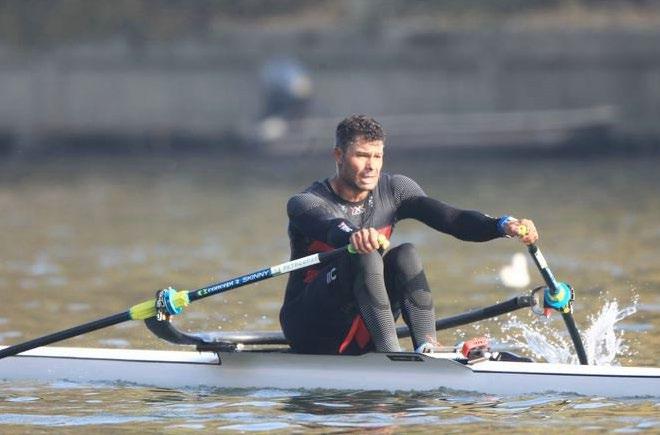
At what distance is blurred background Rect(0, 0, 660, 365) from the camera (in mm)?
21703

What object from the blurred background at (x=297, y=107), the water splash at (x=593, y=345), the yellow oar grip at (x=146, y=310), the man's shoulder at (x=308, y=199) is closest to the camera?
the man's shoulder at (x=308, y=199)

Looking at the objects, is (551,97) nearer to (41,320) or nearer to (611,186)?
(611,186)

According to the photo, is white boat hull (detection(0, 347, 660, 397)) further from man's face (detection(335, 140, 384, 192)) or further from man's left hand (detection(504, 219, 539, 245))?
man's face (detection(335, 140, 384, 192))

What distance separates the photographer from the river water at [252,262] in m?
8.60

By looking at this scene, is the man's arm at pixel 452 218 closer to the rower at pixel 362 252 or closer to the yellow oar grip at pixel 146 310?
the rower at pixel 362 252

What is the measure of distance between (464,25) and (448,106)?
247 cm

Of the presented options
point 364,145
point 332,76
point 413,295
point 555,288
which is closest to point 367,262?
point 413,295

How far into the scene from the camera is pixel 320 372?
9.27m

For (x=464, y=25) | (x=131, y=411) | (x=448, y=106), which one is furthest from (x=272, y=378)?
(x=464, y=25)

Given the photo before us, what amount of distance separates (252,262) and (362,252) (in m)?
7.22

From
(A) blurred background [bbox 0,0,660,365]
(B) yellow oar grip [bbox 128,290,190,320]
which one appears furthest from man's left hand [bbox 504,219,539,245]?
(A) blurred background [bbox 0,0,660,365]

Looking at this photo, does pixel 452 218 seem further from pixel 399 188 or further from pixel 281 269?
pixel 281 269

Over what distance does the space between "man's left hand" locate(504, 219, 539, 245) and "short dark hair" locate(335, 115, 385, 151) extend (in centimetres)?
94

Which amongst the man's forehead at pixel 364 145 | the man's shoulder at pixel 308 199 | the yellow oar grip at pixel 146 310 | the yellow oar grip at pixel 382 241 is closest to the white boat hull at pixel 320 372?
the yellow oar grip at pixel 146 310
